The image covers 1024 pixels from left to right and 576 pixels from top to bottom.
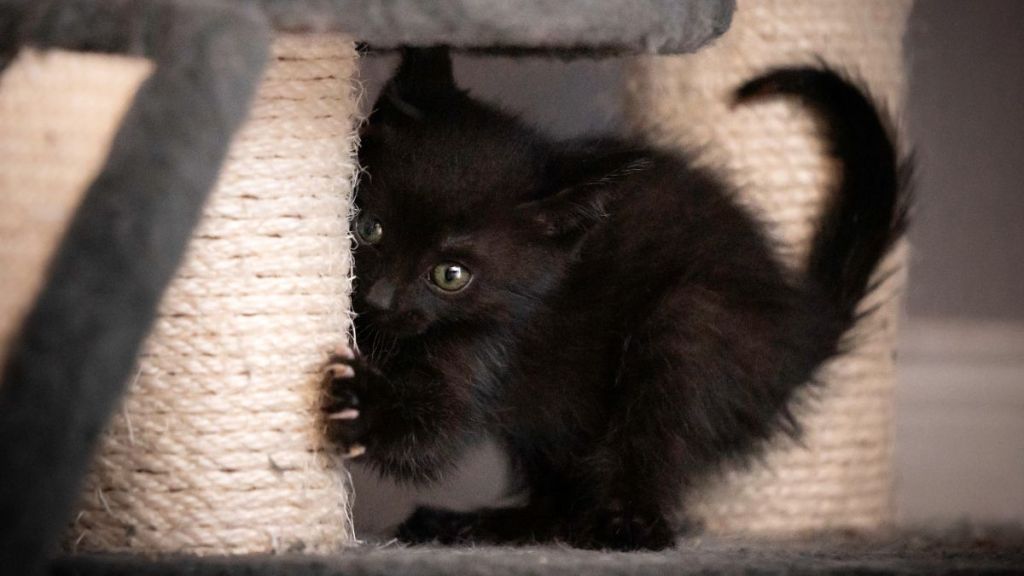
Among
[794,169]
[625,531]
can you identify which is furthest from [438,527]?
[794,169]

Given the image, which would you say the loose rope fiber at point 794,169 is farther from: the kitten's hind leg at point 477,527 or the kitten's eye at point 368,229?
the kitten's eye at point 368,229

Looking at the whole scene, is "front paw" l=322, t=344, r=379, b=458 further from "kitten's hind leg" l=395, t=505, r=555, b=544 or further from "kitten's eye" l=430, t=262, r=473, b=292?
"kitten's hind leg" l=395, t=505, r=555, b=544

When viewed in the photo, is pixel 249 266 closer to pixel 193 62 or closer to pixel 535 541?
pixel 193 62

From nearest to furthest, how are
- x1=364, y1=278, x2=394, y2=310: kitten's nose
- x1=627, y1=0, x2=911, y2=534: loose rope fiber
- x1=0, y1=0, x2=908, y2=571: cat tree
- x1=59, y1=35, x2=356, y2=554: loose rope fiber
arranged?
x1=0, y1=0, x2=908, y2=571: cat tree → x1=59, y1=35, x2=356, y2=554: loose rope fiber → x1=364, y1=278, x2=394, y2=310: kitten's nose → x1=627, y1=0, x2=911, y2=534: loose rope fiber

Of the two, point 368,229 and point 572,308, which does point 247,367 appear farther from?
point 572,308

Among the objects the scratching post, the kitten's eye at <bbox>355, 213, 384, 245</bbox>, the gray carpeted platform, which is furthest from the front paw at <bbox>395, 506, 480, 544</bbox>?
the kitten's eye at <bbox>355, 213, 384, 245</bbox>
